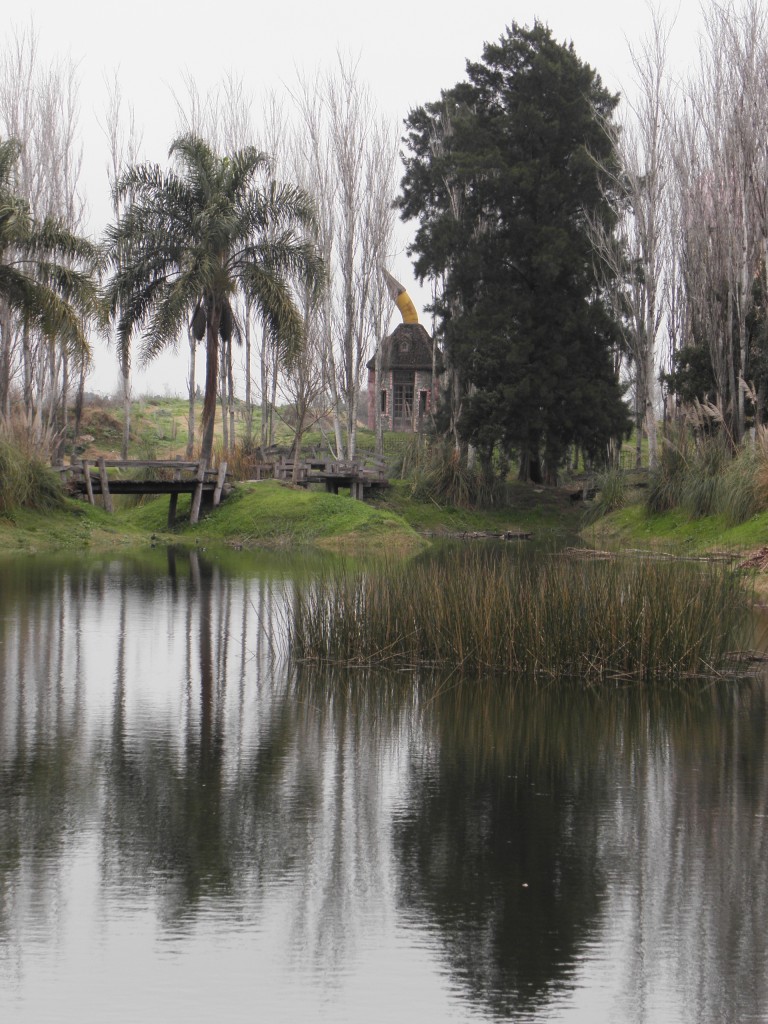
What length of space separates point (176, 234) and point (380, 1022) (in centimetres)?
3217

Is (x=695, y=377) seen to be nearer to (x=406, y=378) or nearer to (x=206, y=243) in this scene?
(x=206, y=243)

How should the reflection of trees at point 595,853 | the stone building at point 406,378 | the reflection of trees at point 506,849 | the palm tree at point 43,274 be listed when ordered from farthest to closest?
the stone building at point 406,378
the palm tree at point 43,274
the reflection of trees at point 506,849
the reflection of trees at point 595,853

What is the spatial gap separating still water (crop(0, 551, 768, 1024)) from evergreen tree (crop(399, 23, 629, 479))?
2710 cm

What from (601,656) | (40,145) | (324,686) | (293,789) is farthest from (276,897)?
(40,145)

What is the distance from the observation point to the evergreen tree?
3778 centimetres

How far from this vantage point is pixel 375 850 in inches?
248

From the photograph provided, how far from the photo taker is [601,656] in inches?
446

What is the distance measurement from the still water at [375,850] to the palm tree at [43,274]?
56.1 feet

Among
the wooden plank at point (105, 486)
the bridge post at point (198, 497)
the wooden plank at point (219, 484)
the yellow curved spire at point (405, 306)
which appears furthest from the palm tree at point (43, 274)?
the yellow curved spire at point (405, 306)

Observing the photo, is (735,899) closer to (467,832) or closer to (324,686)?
(467,832)

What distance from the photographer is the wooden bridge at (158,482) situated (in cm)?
3162

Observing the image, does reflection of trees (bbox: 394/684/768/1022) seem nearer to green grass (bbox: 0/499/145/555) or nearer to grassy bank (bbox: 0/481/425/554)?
grassy bank (bbox: 0/481/425/554)

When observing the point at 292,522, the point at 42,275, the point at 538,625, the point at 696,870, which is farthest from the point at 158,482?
the point at 696,870

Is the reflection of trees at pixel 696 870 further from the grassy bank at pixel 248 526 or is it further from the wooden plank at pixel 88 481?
the wooden plank at pixel 88 481
